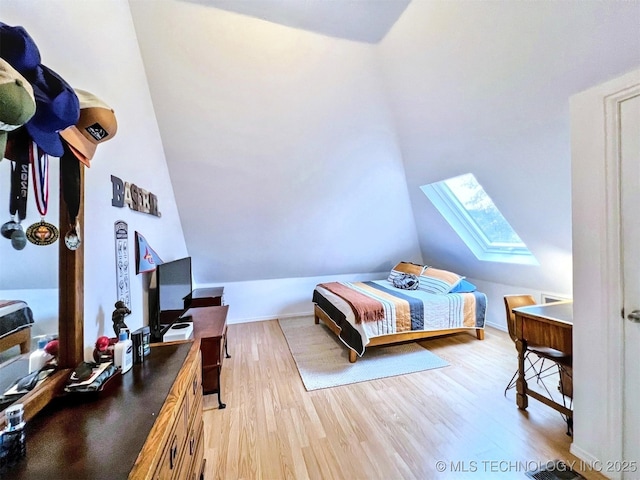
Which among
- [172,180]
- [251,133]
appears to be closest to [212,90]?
[251,133]

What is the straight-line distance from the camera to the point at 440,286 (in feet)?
11.7

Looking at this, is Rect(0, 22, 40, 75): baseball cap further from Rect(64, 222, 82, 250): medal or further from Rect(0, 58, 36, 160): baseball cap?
Rect(64, 222, 82, 250): medal

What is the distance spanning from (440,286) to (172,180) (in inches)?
135

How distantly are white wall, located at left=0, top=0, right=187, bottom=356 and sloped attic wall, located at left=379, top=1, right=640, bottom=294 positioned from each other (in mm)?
1859

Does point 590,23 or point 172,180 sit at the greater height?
point 590,23

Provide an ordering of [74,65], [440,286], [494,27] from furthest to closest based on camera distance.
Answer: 1. [440,286]
2. [494,27]
3. [74,65]

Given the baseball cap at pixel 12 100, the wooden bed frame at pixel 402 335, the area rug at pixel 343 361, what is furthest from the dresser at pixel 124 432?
the wooden bed frame at pixel 402 335

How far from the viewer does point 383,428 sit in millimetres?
1929

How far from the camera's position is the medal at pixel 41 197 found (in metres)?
0.90

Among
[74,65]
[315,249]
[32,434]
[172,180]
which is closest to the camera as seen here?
[32,434]

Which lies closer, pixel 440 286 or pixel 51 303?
pixel 51 303

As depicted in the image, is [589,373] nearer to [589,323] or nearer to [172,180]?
[589,323]

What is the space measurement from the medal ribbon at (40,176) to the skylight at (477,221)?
334 centimetres

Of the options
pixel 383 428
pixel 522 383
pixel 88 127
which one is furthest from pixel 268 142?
pixel 522 383
